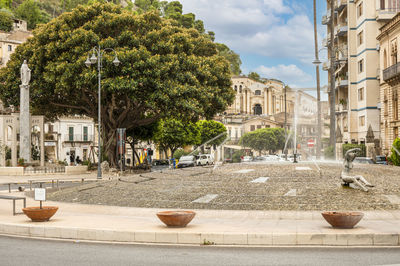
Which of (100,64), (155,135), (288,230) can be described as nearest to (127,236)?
(288,230)

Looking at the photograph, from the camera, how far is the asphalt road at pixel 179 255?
10.2 metres

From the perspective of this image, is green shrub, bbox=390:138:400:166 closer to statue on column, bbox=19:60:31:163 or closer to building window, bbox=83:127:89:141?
statue on column, bbox=19:60:31:163

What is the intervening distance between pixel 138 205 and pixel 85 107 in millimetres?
31721

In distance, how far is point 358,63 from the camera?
62594 millimetres

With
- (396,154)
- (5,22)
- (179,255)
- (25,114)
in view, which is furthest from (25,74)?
(5,22)

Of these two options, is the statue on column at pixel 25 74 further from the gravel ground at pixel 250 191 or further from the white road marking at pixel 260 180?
the white road marking at pixel 260 180

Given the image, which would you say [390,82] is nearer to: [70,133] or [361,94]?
[361,94]

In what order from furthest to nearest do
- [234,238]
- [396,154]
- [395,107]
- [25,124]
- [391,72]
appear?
[395,107] → [391,72] → [25,124] → [396,154] → [234,238]

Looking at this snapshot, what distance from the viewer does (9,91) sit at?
1884 inches

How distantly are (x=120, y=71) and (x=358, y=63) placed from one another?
3228 cm

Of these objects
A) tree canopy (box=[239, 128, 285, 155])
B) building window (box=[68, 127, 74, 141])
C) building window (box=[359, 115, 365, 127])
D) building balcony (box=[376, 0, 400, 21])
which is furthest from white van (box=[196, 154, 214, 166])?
tree canopy (box=[239, 128, 285, 155])

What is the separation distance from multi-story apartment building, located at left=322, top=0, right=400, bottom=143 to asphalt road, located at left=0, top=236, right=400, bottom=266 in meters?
48.3

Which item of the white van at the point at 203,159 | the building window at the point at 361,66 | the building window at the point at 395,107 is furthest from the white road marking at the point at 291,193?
the building window at the point at 361,66

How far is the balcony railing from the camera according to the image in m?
47.5
